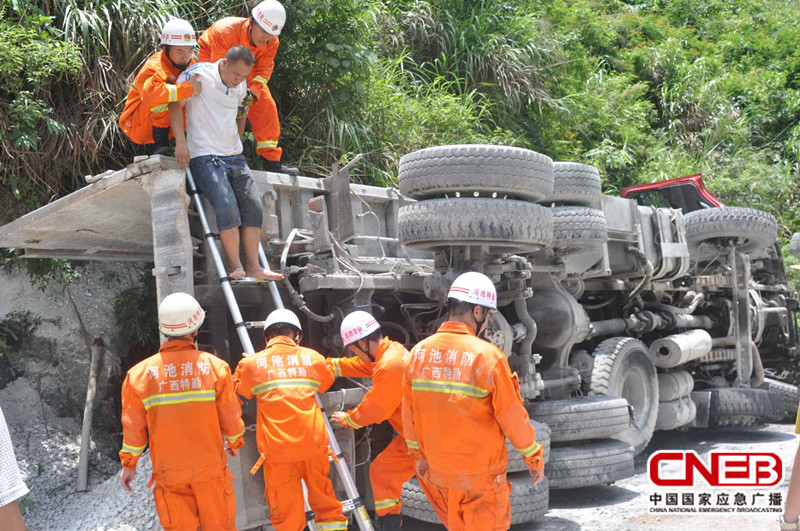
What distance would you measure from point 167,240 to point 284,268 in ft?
2.40

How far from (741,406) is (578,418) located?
3.07 m

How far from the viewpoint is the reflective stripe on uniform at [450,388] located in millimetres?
3971

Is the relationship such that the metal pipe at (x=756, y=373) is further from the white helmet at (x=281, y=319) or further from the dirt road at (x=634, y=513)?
the white helmet at (x=281, y=319)

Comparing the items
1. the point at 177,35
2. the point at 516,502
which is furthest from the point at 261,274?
the point at 516,502

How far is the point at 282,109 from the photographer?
Answer: 9180 mm

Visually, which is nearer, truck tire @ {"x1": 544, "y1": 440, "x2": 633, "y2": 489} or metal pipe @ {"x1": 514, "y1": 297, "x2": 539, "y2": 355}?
truck tire @ {"x1": 544, "y1": 440, "x2": 633, "y2": 489}

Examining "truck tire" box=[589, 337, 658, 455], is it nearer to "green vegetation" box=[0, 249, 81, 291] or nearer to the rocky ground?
the rocky ground

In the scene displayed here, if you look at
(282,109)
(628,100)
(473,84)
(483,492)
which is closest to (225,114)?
(483,492)

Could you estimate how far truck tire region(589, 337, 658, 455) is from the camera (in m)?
6.95

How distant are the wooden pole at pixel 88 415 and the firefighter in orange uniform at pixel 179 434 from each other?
231 centimetres

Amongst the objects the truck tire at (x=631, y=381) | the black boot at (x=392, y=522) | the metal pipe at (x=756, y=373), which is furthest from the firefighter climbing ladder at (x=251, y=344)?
the metal pipe at (x=756, y=373)

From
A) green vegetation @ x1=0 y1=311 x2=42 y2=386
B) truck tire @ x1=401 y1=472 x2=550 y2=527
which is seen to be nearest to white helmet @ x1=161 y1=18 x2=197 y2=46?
truck tire @ x1=401 y1=472 x2=550 y2=527

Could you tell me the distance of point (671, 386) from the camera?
8.05 metres
